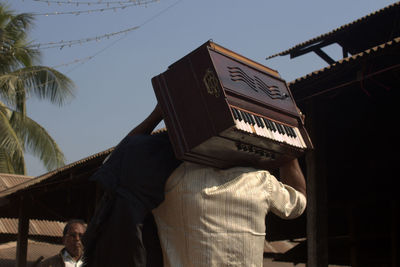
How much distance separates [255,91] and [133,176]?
1.80 ft

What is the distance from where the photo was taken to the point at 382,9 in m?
11.0

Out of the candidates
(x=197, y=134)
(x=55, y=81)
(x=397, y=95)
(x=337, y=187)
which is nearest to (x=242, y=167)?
(x=197, y=134)

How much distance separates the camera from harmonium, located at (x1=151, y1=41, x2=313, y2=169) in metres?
2.02

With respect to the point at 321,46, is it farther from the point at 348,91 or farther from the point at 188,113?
the point at 188,113

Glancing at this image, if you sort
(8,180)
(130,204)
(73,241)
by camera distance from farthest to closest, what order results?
(8,180)
(73,241)
(130,204)

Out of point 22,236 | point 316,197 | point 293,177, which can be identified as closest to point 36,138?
point 22,236

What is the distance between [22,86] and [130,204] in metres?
16.0

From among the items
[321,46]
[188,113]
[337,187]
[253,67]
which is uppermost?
[321,46]

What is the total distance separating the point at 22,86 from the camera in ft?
56.4

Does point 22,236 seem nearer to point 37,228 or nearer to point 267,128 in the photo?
point 37,228

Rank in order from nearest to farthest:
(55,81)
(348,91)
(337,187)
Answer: (348,91) < (337,187) < (55,81)

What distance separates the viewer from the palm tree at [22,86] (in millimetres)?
15984

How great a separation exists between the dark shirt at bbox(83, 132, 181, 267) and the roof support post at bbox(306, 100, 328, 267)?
4.49m

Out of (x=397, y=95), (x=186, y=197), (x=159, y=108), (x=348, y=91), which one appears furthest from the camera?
(x=397, y=95)
